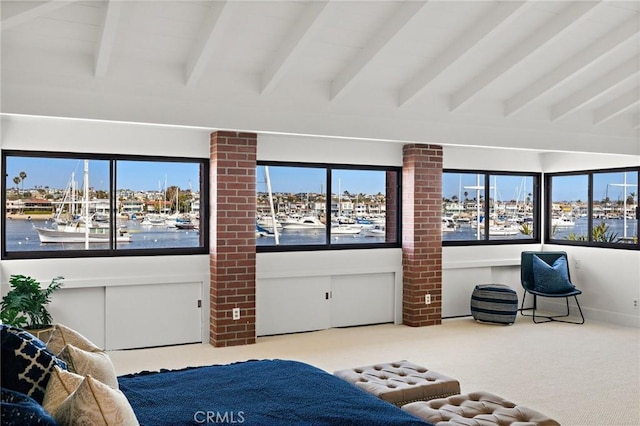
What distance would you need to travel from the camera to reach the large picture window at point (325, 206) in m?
6.70

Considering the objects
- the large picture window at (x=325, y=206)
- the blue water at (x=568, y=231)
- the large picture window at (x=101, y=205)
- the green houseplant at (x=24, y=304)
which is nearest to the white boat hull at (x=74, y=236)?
the large picture window at (x=101, y=205)

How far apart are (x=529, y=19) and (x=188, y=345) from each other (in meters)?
4.46

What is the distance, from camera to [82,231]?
585cm

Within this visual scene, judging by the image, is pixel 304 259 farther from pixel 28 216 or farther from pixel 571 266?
pixel 571 266

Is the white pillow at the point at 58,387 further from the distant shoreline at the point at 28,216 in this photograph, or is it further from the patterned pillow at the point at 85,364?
the distant shoreline at the point at 28,216

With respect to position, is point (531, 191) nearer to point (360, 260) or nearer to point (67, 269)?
point (360, 260)

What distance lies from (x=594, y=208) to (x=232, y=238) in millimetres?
5016

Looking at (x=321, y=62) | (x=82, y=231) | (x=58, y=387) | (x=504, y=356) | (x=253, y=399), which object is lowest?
(x=504, y=356)

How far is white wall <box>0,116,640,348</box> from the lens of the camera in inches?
221

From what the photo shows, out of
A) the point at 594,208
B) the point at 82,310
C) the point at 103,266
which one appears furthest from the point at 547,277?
the point at 82,310

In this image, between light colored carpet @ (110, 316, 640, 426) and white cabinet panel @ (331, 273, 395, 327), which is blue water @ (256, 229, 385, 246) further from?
light colored carpet @ (110, 316, 640, 426)

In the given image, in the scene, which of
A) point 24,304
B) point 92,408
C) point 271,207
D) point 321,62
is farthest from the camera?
point 271,207

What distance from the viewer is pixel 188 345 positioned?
6062 millimetres

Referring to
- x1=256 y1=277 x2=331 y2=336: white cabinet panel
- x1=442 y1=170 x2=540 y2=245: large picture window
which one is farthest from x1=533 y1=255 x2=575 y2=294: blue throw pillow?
x1=256 y1=277 x2=331 y2=336: white cabinet panel
